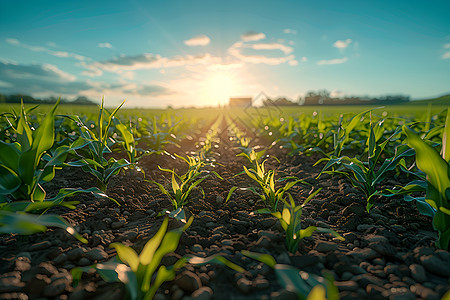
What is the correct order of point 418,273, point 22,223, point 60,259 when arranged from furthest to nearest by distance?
point 60,259 → point 418,273 → point 22,223

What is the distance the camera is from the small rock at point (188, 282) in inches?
45.4

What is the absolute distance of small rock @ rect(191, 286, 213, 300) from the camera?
108 centimetres

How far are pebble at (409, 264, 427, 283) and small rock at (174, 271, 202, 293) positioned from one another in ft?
3.38

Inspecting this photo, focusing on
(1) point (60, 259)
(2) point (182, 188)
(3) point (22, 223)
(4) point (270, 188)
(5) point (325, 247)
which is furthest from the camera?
(2) point (182, 188)

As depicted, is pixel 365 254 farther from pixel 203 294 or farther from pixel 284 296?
pixel 203 294

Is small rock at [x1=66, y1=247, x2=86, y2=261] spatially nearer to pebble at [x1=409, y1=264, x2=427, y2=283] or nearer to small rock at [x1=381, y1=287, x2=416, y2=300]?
small rock at [x1=381, y1=287, x2=416, y2=300]

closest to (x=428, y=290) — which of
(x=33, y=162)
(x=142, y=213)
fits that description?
(x=142, y=213)

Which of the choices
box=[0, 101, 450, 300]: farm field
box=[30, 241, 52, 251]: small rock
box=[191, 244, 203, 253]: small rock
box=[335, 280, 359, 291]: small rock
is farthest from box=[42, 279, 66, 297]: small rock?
box=[335, 280, 359, 291]: small rock

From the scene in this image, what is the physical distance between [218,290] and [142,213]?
1.11 meters

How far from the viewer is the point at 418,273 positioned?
4.05 ft

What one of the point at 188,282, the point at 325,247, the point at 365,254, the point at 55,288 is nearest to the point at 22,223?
the point at 55,288

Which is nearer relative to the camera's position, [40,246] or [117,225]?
[40,246]

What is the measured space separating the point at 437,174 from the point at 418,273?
1.71 ft

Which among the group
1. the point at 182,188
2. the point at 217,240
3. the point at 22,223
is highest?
the point at 22,223
